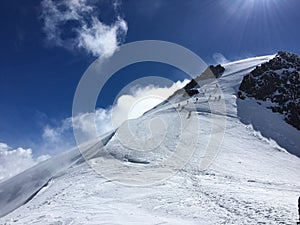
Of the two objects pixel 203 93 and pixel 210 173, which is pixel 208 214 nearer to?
pixel 210 173

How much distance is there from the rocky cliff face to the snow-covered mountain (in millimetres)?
2646

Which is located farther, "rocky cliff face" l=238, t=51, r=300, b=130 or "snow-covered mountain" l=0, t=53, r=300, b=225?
"rocky cliff face" l=238, t=51, r=300, b=130

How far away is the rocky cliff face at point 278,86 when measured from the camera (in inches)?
2219

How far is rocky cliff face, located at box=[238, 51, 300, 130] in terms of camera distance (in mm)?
56375

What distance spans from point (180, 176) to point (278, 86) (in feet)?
151

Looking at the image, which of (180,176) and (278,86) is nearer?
(180,176)

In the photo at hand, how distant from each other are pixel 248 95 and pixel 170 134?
27897mm

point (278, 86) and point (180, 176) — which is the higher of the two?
point (278, 86)

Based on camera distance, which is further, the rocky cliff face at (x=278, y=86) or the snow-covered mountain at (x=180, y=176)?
the rocky cliff face at (x=278, y=86)

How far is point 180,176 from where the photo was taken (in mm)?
24781

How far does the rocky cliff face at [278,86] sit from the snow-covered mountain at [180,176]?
2646mm

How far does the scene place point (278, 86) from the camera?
63.6 metres

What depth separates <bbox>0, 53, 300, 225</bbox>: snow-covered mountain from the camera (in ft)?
51.5

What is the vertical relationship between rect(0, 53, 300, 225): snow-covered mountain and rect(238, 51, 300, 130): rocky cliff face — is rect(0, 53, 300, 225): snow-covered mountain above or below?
below
